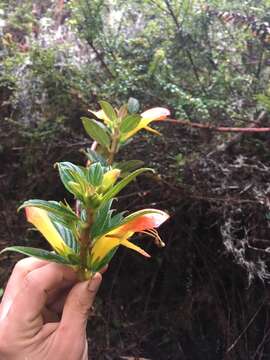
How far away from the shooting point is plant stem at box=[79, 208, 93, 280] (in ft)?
2.10

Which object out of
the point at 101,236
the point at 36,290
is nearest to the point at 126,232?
the point at 101,236

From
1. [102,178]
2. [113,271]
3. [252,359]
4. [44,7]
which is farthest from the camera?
[44,7]

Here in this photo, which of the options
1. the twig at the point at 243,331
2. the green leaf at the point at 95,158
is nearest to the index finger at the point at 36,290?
the green leaf at the point at 95,158

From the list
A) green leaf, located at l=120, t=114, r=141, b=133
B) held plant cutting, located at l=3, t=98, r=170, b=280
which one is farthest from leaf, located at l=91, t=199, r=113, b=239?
green leaf, located at l=120, t=114, r=141, b=133

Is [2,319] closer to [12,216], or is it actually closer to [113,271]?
[113,271]

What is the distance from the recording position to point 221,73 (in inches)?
52.1

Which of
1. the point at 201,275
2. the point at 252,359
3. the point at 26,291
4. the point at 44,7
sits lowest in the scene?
the point at 252,359

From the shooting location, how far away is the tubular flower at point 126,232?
636 millimetres

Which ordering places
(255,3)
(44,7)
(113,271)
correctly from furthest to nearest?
1. (44,7)
2. (255,3)
3. (113,271)

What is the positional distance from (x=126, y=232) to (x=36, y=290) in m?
0.18

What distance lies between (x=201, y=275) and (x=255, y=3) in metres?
0.84

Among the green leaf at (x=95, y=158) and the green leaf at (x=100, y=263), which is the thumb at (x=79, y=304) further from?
the green leaf at (x=95, y=158)

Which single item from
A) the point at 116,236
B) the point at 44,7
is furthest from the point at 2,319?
the point at 44,7

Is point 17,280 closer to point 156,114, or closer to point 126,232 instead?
point 126,232
